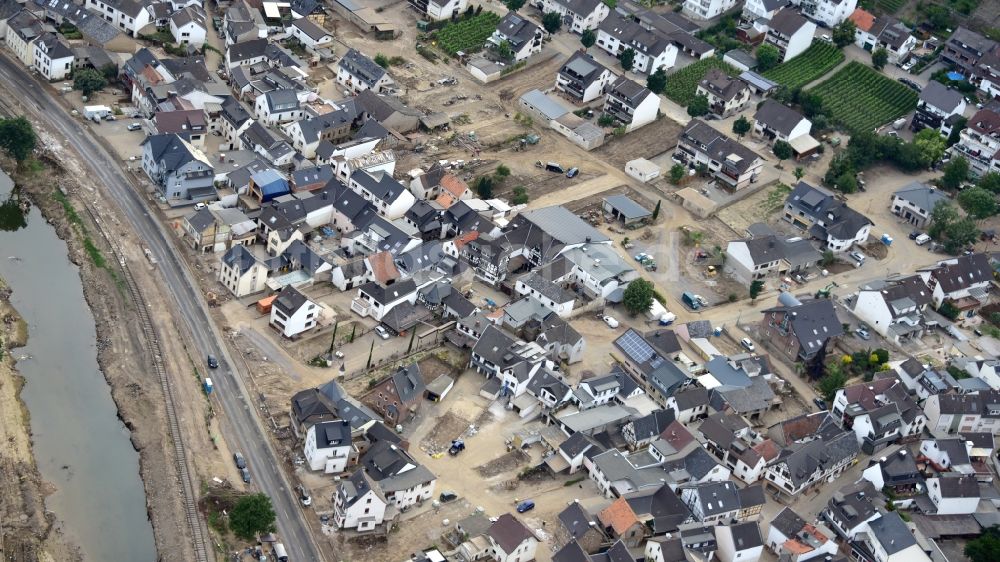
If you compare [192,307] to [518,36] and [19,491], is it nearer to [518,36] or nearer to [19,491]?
[19,491]

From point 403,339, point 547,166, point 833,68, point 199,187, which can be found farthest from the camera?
point 833,68

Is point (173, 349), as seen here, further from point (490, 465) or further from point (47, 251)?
point (490, 465)

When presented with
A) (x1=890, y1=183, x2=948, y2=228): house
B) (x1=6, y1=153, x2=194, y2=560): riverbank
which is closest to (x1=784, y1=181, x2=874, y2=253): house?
(x1=890, y1=183, x2=948, y2=228): house

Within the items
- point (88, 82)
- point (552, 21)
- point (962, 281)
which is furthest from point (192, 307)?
point (962, 281)

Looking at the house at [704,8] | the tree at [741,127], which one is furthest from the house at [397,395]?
the house at [704,8]

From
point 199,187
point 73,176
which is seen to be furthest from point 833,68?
point 73,176

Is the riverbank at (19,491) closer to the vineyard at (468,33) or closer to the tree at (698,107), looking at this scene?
the vineyard at (468,33)
